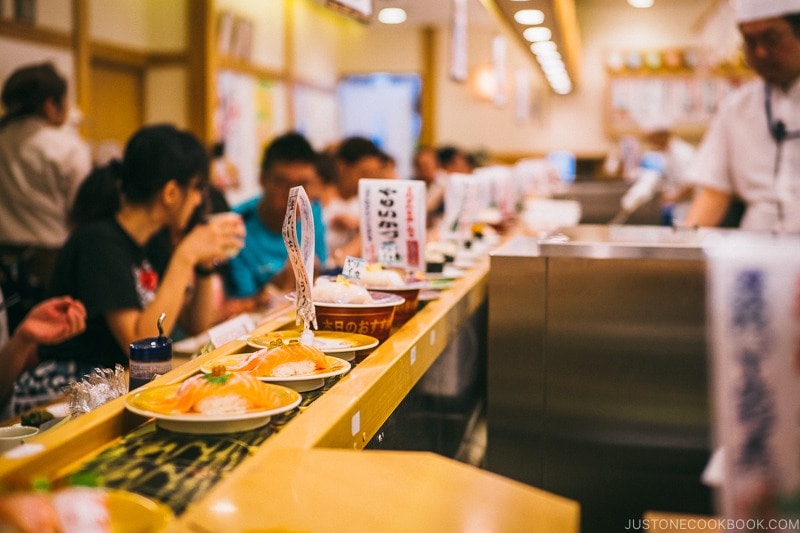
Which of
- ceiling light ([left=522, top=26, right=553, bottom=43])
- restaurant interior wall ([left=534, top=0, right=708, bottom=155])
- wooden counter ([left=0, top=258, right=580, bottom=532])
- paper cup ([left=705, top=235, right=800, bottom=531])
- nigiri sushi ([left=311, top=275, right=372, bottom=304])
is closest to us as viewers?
paper cup ([left=705, top=235, right=800, bottom=531])

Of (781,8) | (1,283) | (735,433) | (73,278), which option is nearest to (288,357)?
(735,433)

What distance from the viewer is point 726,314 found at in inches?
34.4

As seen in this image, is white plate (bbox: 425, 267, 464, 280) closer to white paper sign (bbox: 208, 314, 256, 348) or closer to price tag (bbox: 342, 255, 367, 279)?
price tag (bbox: 342, 255, 367, 279)

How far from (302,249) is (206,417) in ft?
1.60

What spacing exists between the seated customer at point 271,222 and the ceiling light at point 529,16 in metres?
1.43

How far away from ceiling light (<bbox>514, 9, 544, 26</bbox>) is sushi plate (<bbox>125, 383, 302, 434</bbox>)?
348 cm

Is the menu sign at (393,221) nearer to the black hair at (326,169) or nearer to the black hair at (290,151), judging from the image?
the black hair at (290,151)

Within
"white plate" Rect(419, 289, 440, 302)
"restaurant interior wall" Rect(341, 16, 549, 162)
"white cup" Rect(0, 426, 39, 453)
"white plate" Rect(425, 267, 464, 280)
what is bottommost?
"white cup" Rect(0, 426, 39, 453)

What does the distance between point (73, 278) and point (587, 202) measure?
5828mm

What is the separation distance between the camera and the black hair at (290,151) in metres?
3.78

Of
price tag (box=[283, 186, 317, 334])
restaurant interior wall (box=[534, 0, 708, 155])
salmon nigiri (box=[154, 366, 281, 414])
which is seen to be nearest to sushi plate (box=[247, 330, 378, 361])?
price tag (box=[283, 186, 317, 334])

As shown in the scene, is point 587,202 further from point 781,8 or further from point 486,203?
point 781,8

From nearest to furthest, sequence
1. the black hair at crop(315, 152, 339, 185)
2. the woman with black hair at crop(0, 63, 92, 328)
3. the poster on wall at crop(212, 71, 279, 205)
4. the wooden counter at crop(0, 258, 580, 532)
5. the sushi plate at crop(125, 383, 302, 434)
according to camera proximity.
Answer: the wooden counter at crop(0, 258, 580, 532)
the sushi plate at crop(125, 383, 302, 434)
the woman with black hair at crop(0, 63, 92, 328)
the black hair at crop(315, 152, 339, 185)
the poster on wall at crop(212, 71, 279, 205)

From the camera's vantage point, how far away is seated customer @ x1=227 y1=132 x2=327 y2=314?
149 inches
